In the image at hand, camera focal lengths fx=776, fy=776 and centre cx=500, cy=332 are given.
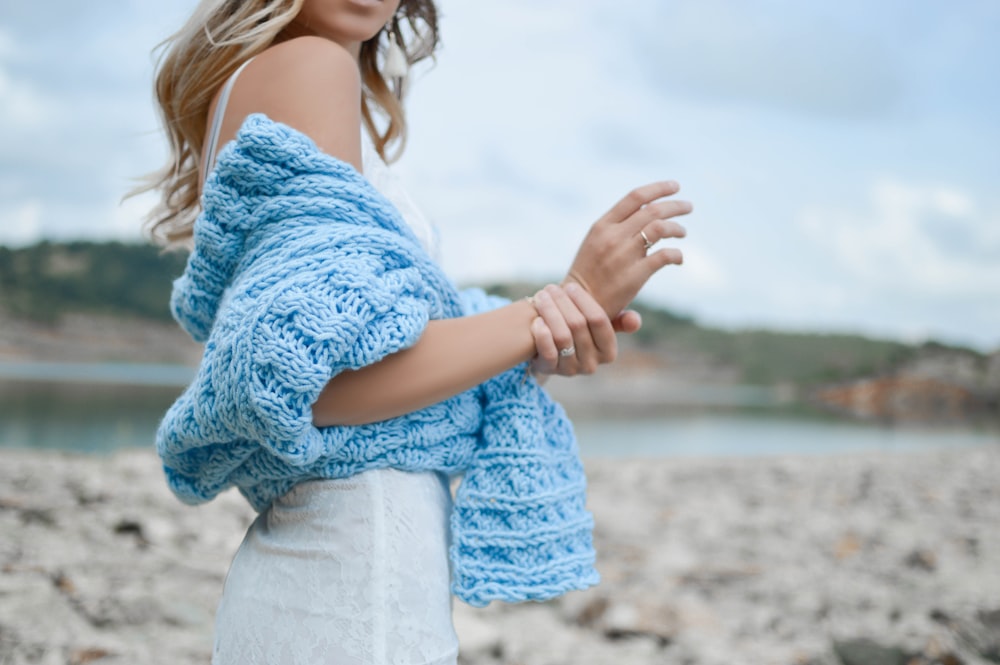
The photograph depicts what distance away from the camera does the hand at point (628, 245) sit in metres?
1.07

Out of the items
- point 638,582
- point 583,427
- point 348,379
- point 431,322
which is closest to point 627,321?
point 431,322

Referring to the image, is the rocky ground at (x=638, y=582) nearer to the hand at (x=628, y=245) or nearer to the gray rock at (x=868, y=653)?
the gray rock at (x=868, y=653)

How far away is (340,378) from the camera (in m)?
0.99

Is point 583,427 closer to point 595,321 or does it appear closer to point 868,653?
point 868,653

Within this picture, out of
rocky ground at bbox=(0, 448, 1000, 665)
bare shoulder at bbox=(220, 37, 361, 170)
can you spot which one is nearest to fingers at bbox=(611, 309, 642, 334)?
bare shoulder at bbox=(220, 37, 361, 170)

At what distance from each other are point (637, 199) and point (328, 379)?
49 centimetres

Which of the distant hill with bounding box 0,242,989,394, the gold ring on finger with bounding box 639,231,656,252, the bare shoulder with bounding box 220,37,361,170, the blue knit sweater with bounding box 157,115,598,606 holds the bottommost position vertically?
the distant hill with bounding box 0,242,989,394

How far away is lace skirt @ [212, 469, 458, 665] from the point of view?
1.00m

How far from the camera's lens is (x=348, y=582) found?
1010mm

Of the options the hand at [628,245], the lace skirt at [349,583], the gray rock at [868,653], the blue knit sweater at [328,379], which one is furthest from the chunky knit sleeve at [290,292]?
the gray rock at [868,653]

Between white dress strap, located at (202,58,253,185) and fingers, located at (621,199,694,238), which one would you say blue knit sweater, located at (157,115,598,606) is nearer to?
white dress strap, located at (202,58,253,185)

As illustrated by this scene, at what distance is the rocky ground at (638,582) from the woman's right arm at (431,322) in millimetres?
1635

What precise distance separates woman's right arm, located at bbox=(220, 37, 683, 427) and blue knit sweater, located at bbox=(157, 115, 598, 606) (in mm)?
45

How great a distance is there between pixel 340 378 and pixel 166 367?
14415 mm
